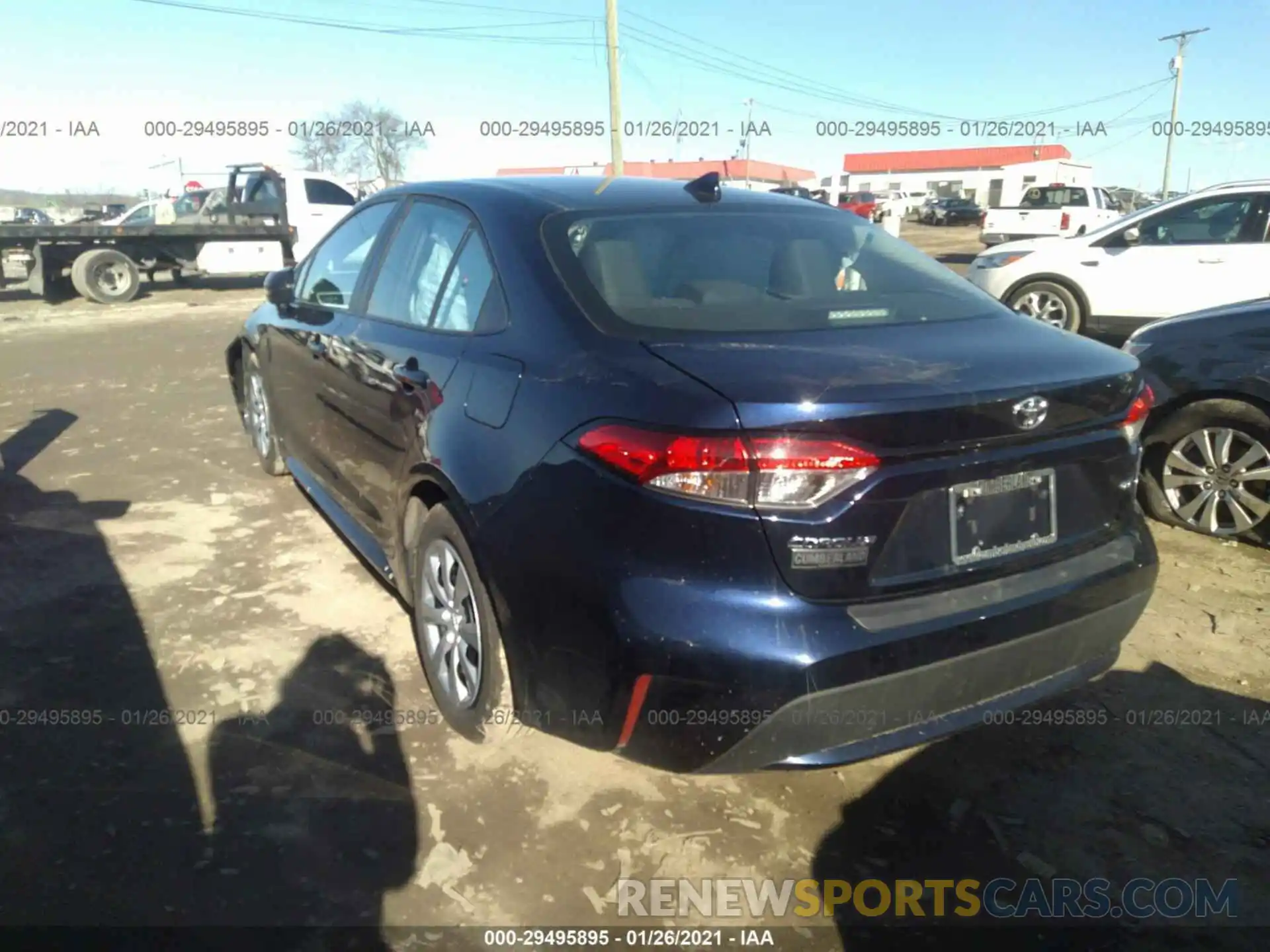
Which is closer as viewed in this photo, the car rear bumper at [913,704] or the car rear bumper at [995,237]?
the car rear bumper at [913,704]

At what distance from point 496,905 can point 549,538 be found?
910mm

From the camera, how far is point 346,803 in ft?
8.78

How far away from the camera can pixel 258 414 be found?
18.2 feet

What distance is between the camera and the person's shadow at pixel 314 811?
229 cm

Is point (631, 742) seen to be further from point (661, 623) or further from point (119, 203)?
point (119, 203)

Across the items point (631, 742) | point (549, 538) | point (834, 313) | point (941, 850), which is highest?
point (834, 313)

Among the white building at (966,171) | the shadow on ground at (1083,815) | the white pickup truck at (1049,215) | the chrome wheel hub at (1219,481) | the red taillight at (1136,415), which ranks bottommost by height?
the shadow on ground at (1083,815)

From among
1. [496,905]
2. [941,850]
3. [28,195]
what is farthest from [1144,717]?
[28,195]

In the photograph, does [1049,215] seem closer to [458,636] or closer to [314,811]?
[458,636]

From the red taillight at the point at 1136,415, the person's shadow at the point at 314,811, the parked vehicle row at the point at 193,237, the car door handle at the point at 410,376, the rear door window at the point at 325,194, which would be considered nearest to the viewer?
the person's shadow at the point at 314,811

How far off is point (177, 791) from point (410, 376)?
1397 mm

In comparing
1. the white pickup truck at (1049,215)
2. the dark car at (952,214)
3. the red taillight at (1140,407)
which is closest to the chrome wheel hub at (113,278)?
the red taillight at (1140,407)

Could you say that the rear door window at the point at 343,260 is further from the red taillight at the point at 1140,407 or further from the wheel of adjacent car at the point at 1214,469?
the wheel of adjacent car at the point at 1214,469

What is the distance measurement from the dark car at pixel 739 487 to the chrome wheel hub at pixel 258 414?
248 centimetres
